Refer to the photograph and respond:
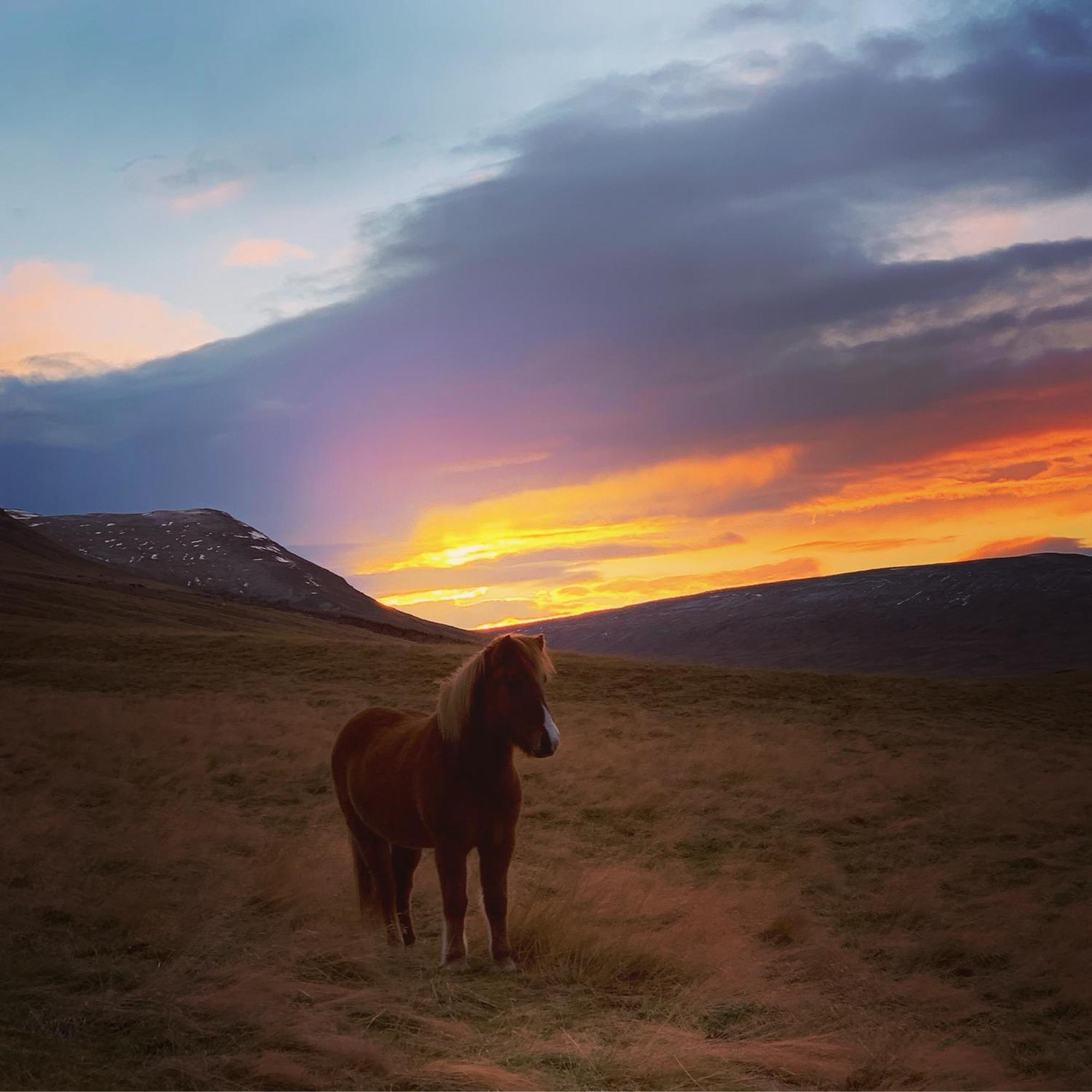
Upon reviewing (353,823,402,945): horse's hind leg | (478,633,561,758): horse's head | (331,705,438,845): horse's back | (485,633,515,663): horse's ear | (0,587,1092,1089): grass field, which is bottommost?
(0,587,1092,1089): grass field

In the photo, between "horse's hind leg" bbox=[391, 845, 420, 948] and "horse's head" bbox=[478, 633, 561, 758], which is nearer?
"horse's head" bbox=[478, 633, 561, 758]

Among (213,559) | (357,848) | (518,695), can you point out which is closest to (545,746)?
(518,695)

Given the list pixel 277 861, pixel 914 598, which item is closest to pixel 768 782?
pixel 277 861

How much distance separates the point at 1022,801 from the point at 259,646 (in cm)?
2609

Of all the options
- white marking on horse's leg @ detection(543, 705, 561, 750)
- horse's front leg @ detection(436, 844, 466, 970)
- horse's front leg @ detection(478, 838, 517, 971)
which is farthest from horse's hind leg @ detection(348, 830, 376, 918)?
white marking on horse's leg @ detection(543, 705, 561, 750)

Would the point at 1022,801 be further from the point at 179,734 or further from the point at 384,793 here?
the point at 179,734

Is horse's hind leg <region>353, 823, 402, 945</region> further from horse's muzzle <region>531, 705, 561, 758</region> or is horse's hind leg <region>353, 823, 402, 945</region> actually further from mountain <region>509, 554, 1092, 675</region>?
mountain <region>509, 554, 1092, 675</region>

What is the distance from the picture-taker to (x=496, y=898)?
5.87m

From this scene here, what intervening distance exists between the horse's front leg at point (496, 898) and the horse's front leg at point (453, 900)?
13 centimetres

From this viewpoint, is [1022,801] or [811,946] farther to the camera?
[1022,801]

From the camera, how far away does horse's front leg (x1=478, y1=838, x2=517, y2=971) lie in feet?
19.3

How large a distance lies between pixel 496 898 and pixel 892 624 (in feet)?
392

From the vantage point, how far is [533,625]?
540 feet

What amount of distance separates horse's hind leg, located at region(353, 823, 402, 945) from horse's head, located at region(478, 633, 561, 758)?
181cm
